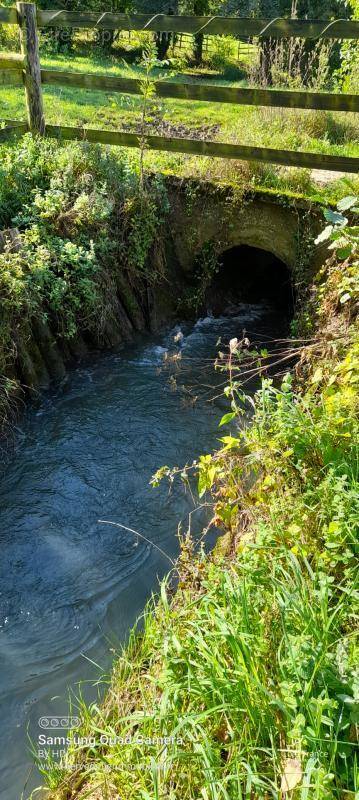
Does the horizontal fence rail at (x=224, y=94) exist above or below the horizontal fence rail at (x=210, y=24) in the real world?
below

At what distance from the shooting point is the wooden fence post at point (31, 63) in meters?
6.36

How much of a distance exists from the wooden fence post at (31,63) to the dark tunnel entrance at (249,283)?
2.98 metres

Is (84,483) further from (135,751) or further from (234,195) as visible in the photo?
(234,195)

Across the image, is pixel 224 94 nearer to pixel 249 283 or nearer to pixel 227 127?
pixel 227 127

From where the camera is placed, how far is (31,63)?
6613mm

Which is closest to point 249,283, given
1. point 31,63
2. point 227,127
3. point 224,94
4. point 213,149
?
point 227,127

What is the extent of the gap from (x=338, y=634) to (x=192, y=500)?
2.39 metres

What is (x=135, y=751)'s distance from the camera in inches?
94.4

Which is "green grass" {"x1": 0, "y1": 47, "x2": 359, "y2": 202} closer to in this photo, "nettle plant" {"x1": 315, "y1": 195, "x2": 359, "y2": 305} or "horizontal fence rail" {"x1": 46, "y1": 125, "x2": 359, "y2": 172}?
"horizontal fence rail" {"x1": 46, "y1": 125, "x2": 359, "y2": 172}

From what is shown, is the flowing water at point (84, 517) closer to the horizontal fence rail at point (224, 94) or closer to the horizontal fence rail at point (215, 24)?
the horizontal fence rail at point (224, 94)

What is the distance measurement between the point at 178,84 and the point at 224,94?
542 mm

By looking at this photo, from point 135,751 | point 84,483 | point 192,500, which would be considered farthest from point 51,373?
point 135,751

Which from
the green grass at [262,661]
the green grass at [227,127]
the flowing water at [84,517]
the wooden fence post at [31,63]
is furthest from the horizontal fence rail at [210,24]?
the green grass at [262,661]

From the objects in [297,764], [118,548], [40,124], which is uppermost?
[40,124]
